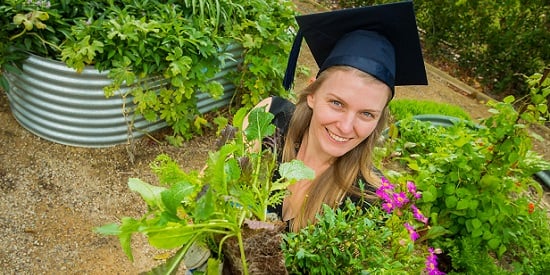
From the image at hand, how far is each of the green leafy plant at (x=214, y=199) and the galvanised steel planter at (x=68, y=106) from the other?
89.3 inches

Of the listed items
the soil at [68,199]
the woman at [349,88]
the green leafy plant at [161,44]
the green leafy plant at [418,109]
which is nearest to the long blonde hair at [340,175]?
the woman at [349,88]

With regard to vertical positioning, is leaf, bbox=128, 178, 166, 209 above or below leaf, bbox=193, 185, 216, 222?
below

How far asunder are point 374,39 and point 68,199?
2129mm

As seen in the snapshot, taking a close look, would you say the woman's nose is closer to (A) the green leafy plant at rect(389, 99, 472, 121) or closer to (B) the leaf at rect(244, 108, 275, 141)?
(B) the leaf at rect(244, 108, 275, 141)

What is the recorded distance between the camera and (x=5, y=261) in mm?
2471

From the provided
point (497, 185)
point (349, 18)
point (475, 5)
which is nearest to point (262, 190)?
point (349, 18)

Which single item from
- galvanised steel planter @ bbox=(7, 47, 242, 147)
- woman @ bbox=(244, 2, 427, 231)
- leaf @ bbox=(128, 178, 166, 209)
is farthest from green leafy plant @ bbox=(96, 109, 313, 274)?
galvanised steel planter @ bbox=(7, 47, 242, 147)

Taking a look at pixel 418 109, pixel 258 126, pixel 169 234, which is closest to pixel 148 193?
pixel 169 234

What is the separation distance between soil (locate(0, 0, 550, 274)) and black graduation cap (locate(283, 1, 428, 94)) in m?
1.68

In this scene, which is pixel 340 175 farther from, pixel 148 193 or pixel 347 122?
pixel 148 193

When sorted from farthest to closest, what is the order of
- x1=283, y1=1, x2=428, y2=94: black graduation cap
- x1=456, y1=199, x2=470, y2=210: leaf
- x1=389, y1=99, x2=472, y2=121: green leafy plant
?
1. x1=389, y1=99, x2=472, y2=121: green leafy plant
2. x1=456, y1=199, x2=470, y2=210: leaf
3. x1=283, y1=1, x2=428, y2=94: black graduation cap

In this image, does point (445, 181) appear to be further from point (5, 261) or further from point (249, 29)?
point (5, 261)

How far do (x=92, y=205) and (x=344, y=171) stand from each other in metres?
1.77

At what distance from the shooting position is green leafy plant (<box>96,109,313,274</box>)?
2.36 ft
